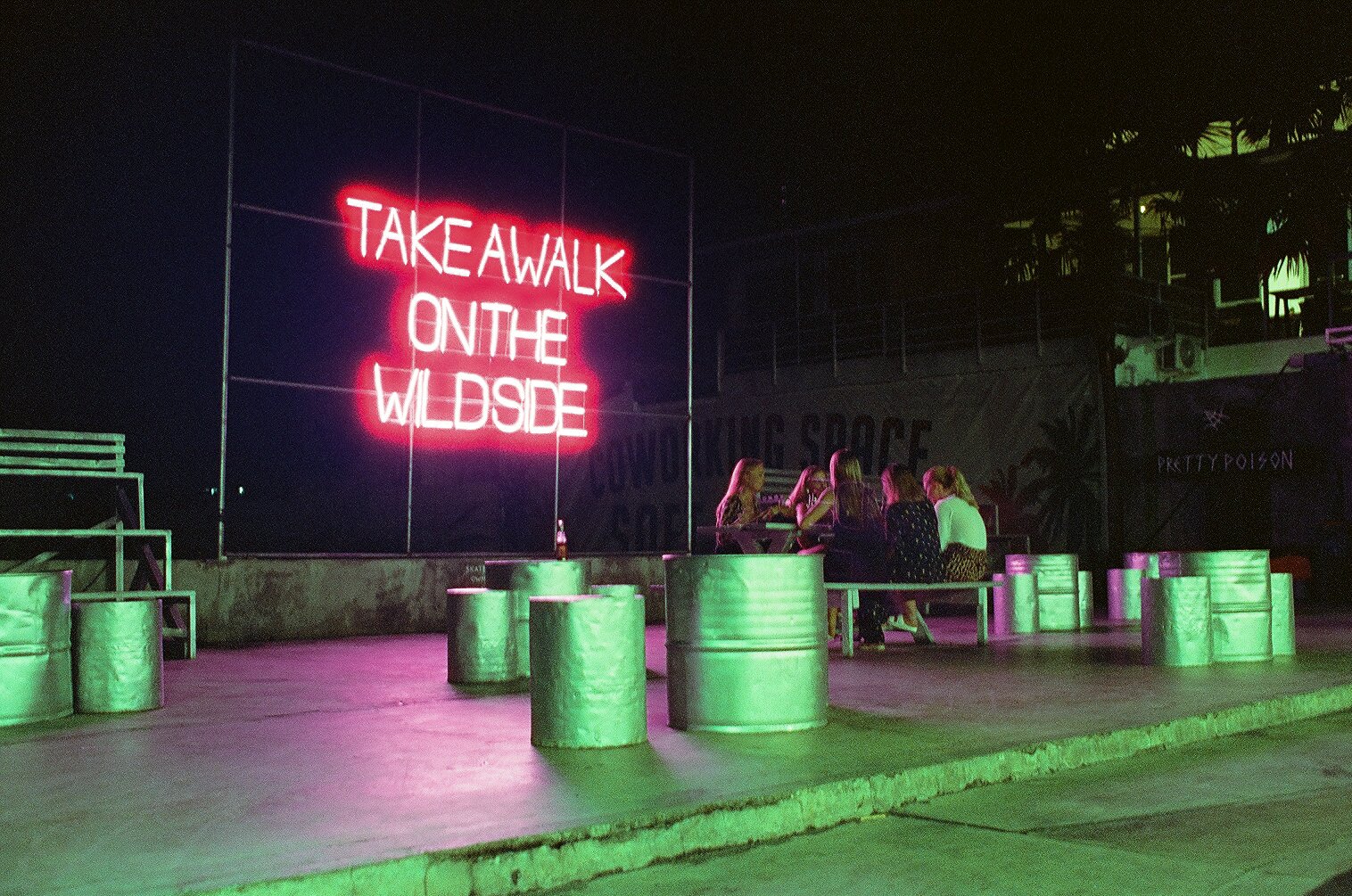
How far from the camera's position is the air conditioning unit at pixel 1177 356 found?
2284cm

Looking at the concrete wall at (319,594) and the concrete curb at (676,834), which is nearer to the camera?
the concrete curb at (676,834)

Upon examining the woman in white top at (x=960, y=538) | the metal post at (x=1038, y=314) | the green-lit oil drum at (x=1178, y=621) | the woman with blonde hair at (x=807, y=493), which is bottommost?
the green-lit oil drum at (x=1178, y=621)

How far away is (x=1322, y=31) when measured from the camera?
20.8m

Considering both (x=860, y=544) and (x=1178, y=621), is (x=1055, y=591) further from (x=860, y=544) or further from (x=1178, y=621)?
(x=1178, y=621)

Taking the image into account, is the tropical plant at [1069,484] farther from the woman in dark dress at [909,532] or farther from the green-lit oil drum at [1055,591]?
the woman in dark dress at [909,532]

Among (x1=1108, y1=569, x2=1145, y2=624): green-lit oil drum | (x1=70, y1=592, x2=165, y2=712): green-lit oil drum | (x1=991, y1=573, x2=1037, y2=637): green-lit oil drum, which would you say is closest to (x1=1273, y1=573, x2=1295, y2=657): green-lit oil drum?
(x1=991, y1=573, x2=1037, y2=637): green-lit oil drum

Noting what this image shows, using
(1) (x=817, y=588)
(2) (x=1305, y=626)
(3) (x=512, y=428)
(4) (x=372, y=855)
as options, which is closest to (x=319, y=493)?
(3) (x=512, y=428)

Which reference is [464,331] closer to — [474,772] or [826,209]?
[474,772]

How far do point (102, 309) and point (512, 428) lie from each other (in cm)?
558

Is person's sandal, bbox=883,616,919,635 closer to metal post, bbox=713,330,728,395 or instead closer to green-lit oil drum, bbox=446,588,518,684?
green-lit oil drum, bbox=446,588,518,684

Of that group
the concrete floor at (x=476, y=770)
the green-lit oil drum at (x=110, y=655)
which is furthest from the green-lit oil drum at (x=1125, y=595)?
the green-lit oil drum at (x=110, y=655)

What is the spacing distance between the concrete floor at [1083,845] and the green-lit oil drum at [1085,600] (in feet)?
25.6

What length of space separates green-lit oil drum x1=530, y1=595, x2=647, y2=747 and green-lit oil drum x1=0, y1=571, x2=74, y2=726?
9.20 feet

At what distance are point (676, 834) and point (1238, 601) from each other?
6.69 meters
